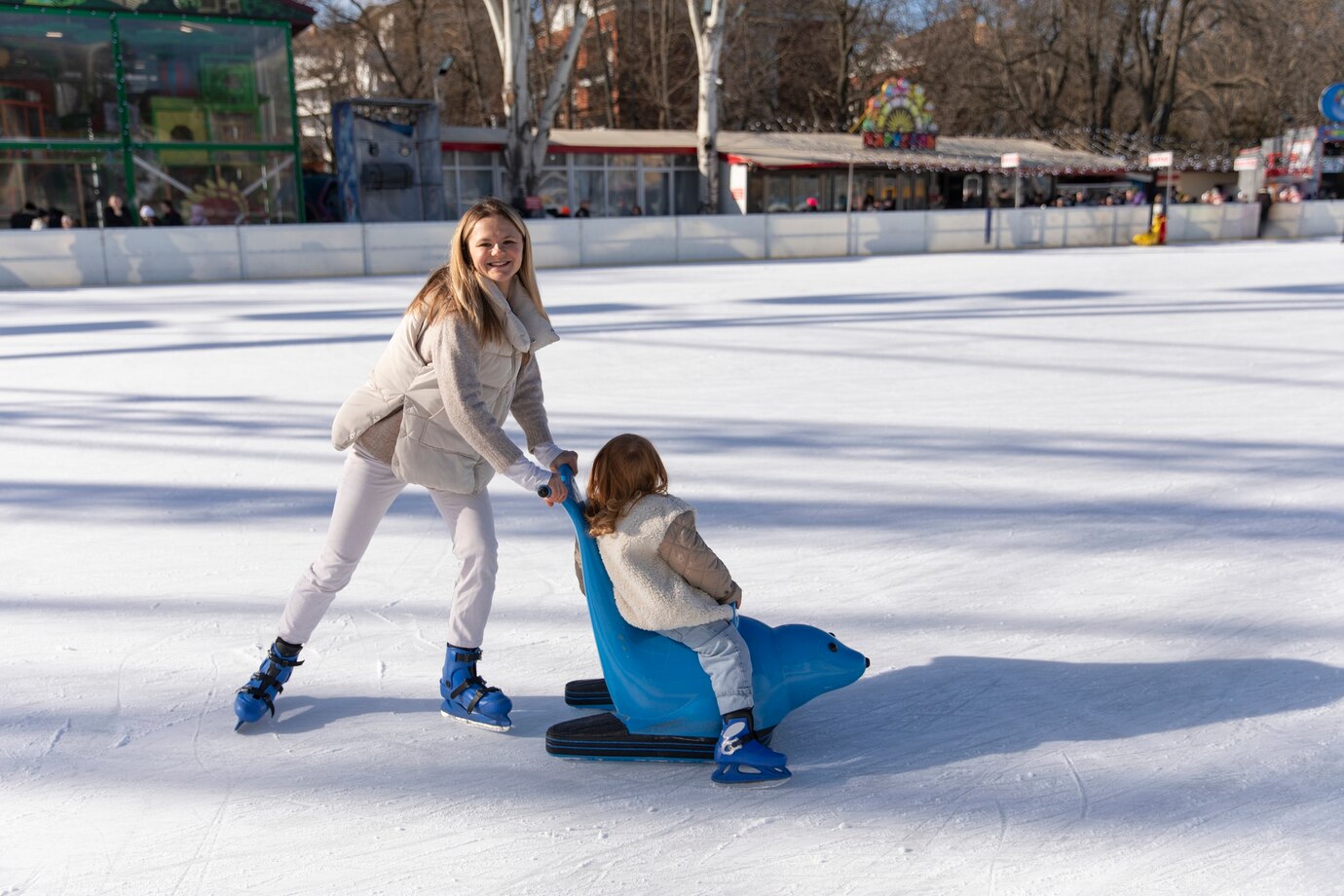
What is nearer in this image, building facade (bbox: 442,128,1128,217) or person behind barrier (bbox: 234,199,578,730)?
person behind barrier (bbox: 234,199,578,730)

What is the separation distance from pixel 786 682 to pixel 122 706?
1.56 metres

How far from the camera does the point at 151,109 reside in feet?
60.5

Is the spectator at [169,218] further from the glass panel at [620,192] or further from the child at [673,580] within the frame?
the child at [673,580]

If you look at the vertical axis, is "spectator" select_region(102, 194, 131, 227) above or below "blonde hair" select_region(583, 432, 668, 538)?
above

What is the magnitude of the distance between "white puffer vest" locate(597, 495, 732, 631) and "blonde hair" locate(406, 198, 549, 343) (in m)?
0.48

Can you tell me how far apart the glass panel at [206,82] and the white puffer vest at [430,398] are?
18.4 metres

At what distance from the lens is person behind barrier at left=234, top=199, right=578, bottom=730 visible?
229 centimetres

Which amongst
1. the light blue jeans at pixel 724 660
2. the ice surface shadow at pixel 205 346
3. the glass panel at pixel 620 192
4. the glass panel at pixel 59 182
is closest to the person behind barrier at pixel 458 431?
the light blue jeans at pixel 724 660

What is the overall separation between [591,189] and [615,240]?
8.01m

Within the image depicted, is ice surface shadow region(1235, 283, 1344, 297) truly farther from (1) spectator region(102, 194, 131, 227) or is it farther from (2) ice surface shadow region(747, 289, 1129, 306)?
(1) spectator region(102, 194, 131, 227)

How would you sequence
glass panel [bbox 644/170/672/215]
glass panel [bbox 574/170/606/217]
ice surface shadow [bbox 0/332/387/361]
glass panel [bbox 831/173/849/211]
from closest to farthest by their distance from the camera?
ice surface shadow [bbox 0/332/387/361], glass panel [bbox 574/170/606/217], glass panel [bbox 644/170/672/215], glass panel [bbox 831/173/849/211]

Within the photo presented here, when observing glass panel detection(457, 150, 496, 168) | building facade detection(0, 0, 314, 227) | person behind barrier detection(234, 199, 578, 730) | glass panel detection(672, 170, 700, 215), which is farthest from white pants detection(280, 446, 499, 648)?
glass panel detection(672, 170, 700, 215)

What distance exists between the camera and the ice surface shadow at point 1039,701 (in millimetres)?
2469

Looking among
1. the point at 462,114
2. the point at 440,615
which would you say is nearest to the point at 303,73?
the point at 462,114
